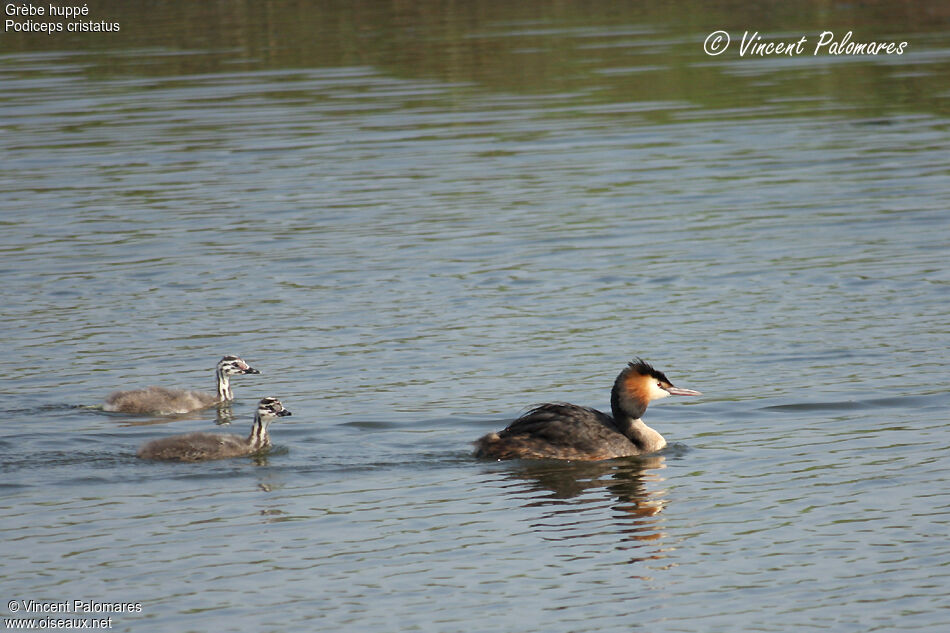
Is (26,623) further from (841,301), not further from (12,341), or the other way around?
(841,301)

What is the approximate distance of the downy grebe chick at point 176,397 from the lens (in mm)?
14586

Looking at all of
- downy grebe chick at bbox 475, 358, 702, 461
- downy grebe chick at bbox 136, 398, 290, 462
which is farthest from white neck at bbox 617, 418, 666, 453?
downy grebe chick at bbox 136, 398, 290, 462

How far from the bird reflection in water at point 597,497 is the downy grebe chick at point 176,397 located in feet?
11.4

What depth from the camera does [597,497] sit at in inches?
477

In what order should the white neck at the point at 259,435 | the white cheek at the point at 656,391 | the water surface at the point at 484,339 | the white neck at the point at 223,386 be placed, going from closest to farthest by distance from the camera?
the water surface at the point at 484,339, the white neck at the point at 259,435, the white cheek at the point at 656,391, the white neck at the point at 223,386

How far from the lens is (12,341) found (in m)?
17.0

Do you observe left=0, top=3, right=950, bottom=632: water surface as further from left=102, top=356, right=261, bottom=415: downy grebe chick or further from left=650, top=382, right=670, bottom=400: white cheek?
left=650, top=382, right=670, bottom=400: white cheek

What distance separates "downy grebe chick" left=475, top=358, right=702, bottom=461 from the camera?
13.0 metres

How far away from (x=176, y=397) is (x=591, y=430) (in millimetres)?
4133

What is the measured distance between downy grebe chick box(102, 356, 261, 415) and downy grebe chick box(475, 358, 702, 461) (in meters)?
3.25

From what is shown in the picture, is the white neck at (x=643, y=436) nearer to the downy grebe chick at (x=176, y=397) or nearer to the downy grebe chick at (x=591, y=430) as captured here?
the downy grebe chick at (x=591, y=430)

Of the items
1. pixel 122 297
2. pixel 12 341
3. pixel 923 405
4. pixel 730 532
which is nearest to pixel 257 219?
pixel 122 297

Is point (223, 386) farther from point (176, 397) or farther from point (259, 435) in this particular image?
point (259, 435)

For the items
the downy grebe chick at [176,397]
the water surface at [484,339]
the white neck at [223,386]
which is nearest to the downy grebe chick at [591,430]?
the water surface at [484,339]
